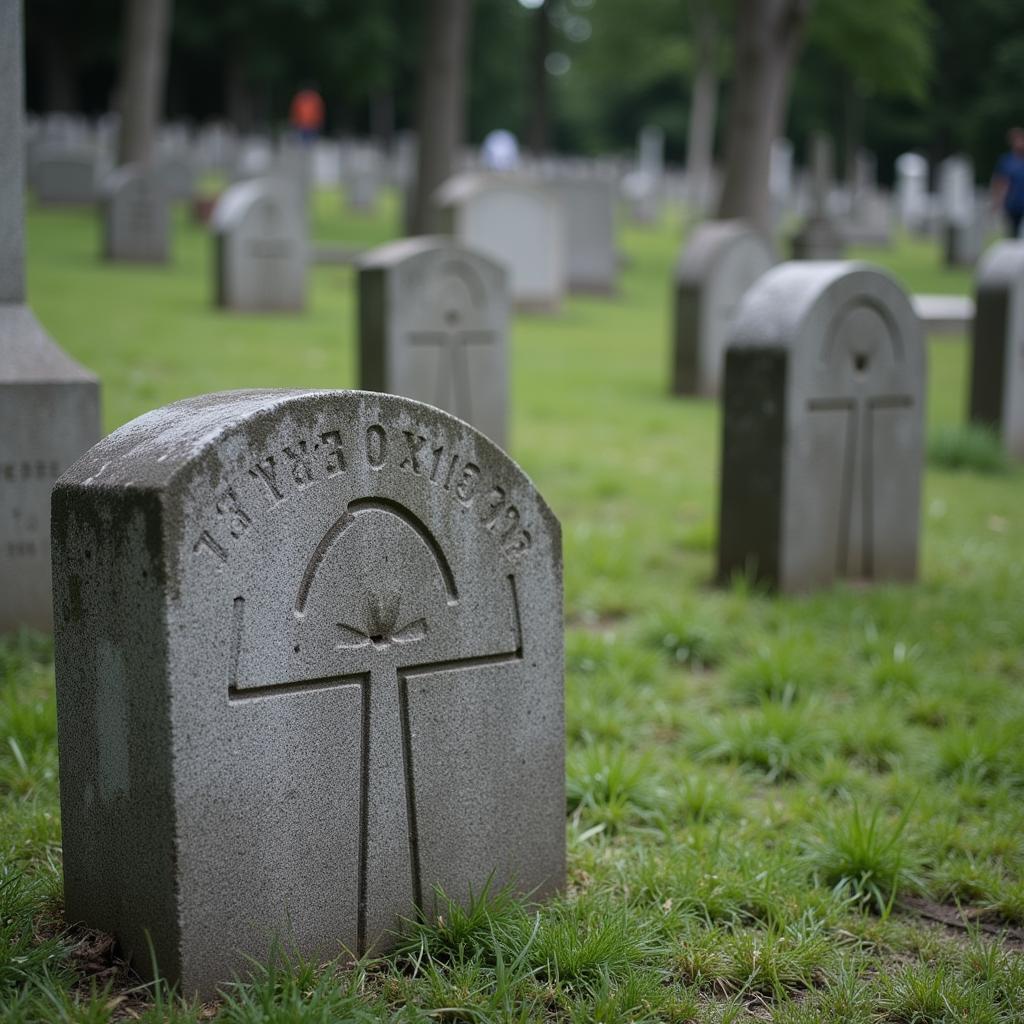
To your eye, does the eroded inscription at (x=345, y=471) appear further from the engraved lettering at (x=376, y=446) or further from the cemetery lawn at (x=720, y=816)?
the cemetery lawn at (x=720, y=816)

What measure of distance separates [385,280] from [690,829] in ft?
16.9

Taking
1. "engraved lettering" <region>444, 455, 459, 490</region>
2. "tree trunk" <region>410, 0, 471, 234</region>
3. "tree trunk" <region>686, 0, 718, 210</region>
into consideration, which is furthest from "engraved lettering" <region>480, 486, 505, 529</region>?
"tree trunk" <region>686, 0, 718, 210</region>

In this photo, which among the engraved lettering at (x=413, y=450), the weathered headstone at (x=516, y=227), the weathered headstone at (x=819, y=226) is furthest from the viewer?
the weathered headstone at (x=819, y=226)

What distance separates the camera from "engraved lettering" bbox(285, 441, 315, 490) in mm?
2658

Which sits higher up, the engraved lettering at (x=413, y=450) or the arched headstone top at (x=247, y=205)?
the arched headstone top at (x=247, y=205)

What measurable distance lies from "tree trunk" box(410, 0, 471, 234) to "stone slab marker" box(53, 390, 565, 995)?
56.9 feet

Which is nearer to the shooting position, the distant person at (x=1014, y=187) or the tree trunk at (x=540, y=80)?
the distant person at (x=1014, y=187)

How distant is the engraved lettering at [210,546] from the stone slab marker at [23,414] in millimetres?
2587

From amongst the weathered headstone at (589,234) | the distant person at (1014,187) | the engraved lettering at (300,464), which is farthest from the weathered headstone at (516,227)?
the engraved lettering at (300,464)

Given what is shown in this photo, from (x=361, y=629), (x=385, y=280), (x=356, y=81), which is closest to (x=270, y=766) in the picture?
(x=361, y=629)

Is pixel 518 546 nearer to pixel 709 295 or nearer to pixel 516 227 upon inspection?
pixel 709 295

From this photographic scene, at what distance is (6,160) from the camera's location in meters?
4.71

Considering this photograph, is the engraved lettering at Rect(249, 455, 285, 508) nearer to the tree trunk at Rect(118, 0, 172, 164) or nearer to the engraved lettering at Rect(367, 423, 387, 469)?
the engraved lettering at Rect(367, 423, 387, 469)

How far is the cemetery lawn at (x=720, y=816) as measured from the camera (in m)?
2.75
